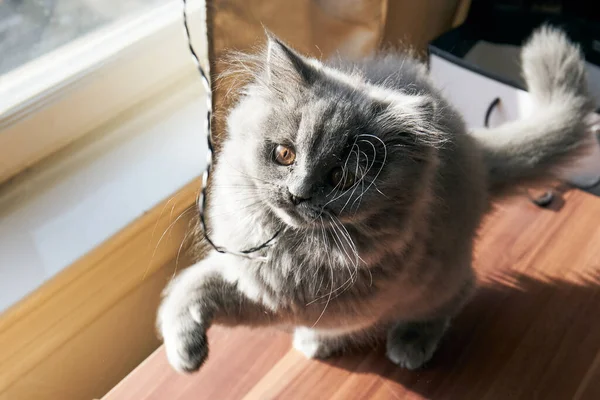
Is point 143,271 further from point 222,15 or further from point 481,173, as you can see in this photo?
point 481,173

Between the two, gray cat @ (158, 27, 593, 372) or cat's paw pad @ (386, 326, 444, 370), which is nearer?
gray cat @ (158, 27, 593, 372)

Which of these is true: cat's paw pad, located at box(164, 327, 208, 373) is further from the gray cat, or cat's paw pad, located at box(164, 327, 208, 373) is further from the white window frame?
the white window frame

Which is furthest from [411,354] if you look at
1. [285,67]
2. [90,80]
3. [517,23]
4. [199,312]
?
[517,23]

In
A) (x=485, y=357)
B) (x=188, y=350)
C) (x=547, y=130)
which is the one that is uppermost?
(x=547, y=130)

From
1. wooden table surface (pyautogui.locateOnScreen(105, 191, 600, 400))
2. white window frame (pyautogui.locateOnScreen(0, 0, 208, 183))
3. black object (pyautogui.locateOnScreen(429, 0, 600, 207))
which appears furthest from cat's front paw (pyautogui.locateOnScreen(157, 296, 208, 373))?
black object (pyautogui.locateOnScreen(429, 0, 600, 207))

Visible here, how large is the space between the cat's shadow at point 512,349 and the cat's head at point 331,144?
297 millimetres

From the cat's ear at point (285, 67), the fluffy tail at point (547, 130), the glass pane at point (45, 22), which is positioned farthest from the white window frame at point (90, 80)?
the fluffy tail at point (547, 130)

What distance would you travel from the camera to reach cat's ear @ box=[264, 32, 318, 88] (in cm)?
61

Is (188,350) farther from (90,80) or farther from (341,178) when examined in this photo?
(90,80)

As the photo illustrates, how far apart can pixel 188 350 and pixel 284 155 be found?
247 mm

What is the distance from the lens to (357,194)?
0.62 meters

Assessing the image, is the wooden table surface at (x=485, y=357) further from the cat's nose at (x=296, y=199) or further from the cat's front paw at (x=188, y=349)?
the cat's nose at (x=296, y=199)

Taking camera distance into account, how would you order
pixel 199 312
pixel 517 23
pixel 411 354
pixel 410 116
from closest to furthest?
pixel 410 116, pixel 199 312, pixel 411 354, pixel 517 23

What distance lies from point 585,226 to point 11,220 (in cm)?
88
